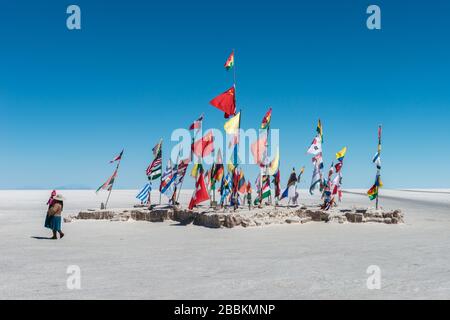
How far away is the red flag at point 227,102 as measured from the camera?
2122 centimetres

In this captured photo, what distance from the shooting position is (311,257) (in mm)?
11578

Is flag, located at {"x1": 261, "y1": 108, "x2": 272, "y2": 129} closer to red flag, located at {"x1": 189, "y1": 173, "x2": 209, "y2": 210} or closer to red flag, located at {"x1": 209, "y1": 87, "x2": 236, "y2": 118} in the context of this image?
red flag, located at {"x1": 209, "y1": 87, "x2": 236, "y2": 118}

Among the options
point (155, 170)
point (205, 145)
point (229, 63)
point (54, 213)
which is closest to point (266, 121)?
point (205, 145)

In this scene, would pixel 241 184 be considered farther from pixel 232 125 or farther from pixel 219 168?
pixel 232 125

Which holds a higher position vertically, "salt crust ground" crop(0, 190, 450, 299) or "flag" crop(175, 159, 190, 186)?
"flag" crop(175, 159, 190, 186)

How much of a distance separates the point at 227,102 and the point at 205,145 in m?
3.00

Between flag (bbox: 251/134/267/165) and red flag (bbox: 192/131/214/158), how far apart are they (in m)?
2.49

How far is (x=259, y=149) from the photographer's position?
79.6 ft

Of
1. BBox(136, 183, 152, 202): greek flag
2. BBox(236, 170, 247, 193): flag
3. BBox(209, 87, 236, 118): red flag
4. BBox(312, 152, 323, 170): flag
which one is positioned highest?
BBox(209, 87, 236, 118): red flag

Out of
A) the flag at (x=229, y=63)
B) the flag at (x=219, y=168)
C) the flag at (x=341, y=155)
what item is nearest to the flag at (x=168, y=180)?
the flag at (x=219, y=168)

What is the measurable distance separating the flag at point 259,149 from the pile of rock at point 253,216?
3332 mm

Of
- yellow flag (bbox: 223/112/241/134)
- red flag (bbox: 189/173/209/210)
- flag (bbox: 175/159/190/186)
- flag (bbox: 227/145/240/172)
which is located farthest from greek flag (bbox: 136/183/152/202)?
yellow flag (bbox: 223/112/241/134)

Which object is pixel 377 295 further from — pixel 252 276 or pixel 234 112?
pixel 234 112

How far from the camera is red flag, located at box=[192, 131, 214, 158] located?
2306 centimetres
